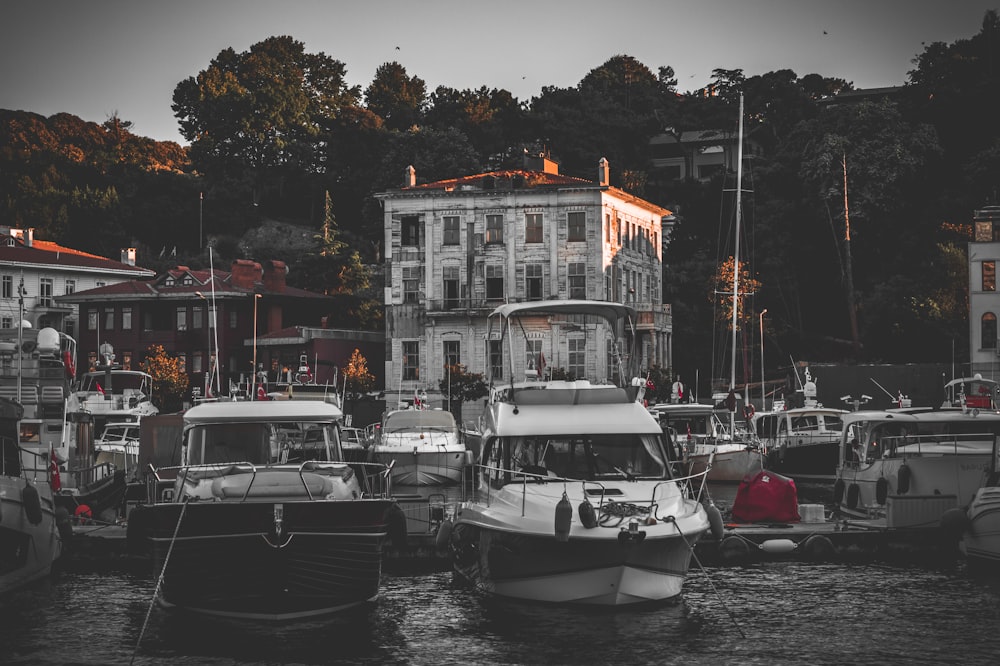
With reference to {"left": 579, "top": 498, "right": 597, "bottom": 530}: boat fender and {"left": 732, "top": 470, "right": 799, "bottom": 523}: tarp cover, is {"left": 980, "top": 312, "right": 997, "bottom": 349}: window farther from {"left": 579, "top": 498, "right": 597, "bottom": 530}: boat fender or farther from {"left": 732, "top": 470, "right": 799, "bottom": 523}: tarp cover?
{"left": 579, "top": 498, "right": 597, "bottom": 530}: boat fender

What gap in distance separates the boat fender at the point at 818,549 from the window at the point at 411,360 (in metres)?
43.4

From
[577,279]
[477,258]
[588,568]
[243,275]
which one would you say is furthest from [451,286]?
[588,568]

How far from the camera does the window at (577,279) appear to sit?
65500 millimetres

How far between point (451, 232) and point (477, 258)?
201cm

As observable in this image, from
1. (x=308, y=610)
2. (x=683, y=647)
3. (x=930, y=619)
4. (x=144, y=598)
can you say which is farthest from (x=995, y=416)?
(x=144, y=598)

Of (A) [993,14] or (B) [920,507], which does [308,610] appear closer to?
(B) [920,507]

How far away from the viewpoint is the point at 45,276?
79938 millimetres

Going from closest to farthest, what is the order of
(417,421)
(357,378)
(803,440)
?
(417,421), (803,440), (357,378)

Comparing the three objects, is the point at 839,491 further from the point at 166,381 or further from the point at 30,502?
the point at 166,381

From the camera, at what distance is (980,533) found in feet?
75.0

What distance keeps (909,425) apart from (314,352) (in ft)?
139

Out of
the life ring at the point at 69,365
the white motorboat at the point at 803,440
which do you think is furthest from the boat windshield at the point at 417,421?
the white motorboat at the point at 803,440

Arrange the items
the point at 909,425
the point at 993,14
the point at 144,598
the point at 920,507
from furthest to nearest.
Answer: the point at 993,14, the point at 909,425, the point at 920,507, the point at 144,598

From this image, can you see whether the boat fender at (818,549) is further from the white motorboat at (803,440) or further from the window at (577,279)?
the window at (577,279)
